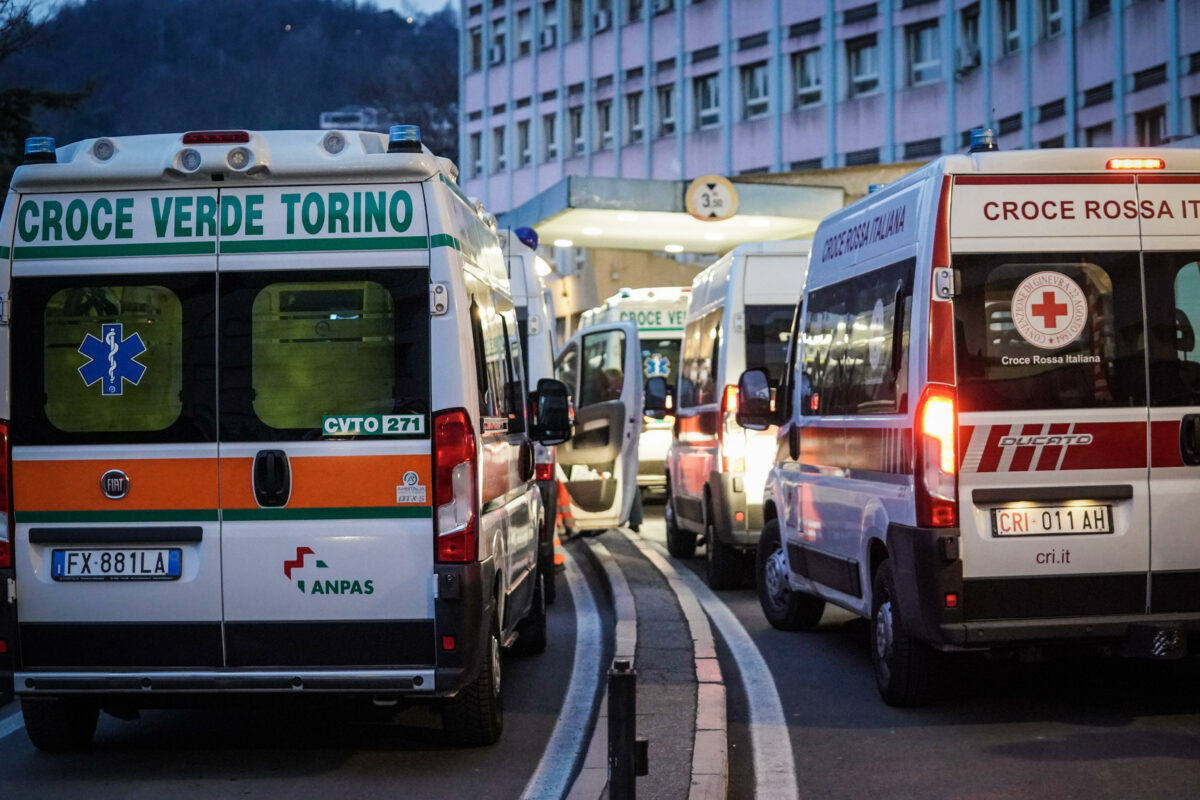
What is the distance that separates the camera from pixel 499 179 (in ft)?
235

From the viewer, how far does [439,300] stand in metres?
7.08

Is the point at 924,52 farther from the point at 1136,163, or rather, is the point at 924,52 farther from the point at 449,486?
the point at 449,486

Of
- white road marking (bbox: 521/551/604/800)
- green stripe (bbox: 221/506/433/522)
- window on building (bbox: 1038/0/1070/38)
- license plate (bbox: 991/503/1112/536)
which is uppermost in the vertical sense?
window on building (bbox: 1038/0/1070/38)

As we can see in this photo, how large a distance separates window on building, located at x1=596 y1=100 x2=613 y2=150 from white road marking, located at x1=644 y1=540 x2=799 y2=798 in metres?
51.7

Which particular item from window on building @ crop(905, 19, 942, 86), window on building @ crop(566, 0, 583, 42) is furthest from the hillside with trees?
window on building @ crop(905, 19, 942, 86)

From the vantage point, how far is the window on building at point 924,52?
48344 mm

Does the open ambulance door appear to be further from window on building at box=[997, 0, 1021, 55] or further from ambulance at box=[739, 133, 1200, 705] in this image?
window on building at box=[997, 0, 1021, 55]

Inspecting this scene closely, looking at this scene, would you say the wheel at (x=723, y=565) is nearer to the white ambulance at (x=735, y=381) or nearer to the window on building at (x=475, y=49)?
the white ambulance at (x=735, y=381)

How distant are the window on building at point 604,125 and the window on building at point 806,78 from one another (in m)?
10.6

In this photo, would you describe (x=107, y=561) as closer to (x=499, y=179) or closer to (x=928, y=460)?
(x=928, y=460)

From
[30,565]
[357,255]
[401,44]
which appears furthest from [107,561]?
[401,44]

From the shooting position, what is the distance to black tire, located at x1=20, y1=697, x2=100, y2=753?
25.2ft

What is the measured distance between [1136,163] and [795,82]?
47.1 m

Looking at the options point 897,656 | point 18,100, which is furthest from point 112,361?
point 18,100
